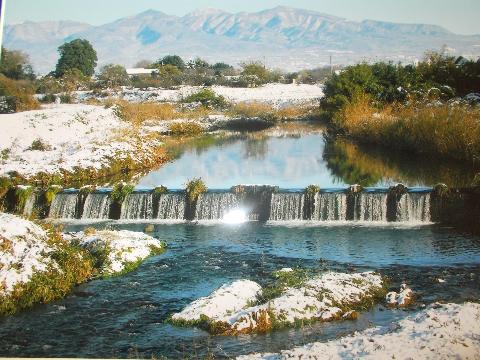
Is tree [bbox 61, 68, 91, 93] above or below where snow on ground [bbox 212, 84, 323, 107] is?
above

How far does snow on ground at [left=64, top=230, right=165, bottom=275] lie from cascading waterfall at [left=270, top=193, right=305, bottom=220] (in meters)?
2.63

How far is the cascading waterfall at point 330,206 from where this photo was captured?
33.3ft

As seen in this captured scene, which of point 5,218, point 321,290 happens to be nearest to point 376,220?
point 321,290

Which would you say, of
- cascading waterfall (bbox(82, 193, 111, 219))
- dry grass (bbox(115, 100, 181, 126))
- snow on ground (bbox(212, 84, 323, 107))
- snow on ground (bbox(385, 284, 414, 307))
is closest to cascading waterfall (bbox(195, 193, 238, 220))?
cascading waterfall (bbox(82, 193, 111, 219))

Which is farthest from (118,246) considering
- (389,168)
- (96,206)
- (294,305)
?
(389,168)

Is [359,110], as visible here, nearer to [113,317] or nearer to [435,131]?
[435,131]

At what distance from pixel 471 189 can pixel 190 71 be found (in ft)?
75.5

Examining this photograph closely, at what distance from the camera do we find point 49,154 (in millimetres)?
14133

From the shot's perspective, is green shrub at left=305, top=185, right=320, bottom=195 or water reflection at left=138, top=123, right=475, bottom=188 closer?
green shrub at left=305, top=185, right=320, bottom=195

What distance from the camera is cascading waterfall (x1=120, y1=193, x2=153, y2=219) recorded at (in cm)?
1080

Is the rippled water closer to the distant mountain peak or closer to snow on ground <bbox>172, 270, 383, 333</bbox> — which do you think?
snow on ground <bbox>172, 270, 383, 333</bbox>

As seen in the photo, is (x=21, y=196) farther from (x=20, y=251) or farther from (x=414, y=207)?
(x=414, y=207)

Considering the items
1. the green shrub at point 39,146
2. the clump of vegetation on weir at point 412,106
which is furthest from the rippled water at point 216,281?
the green shrub at point 39,146

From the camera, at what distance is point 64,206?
36.3 feet
